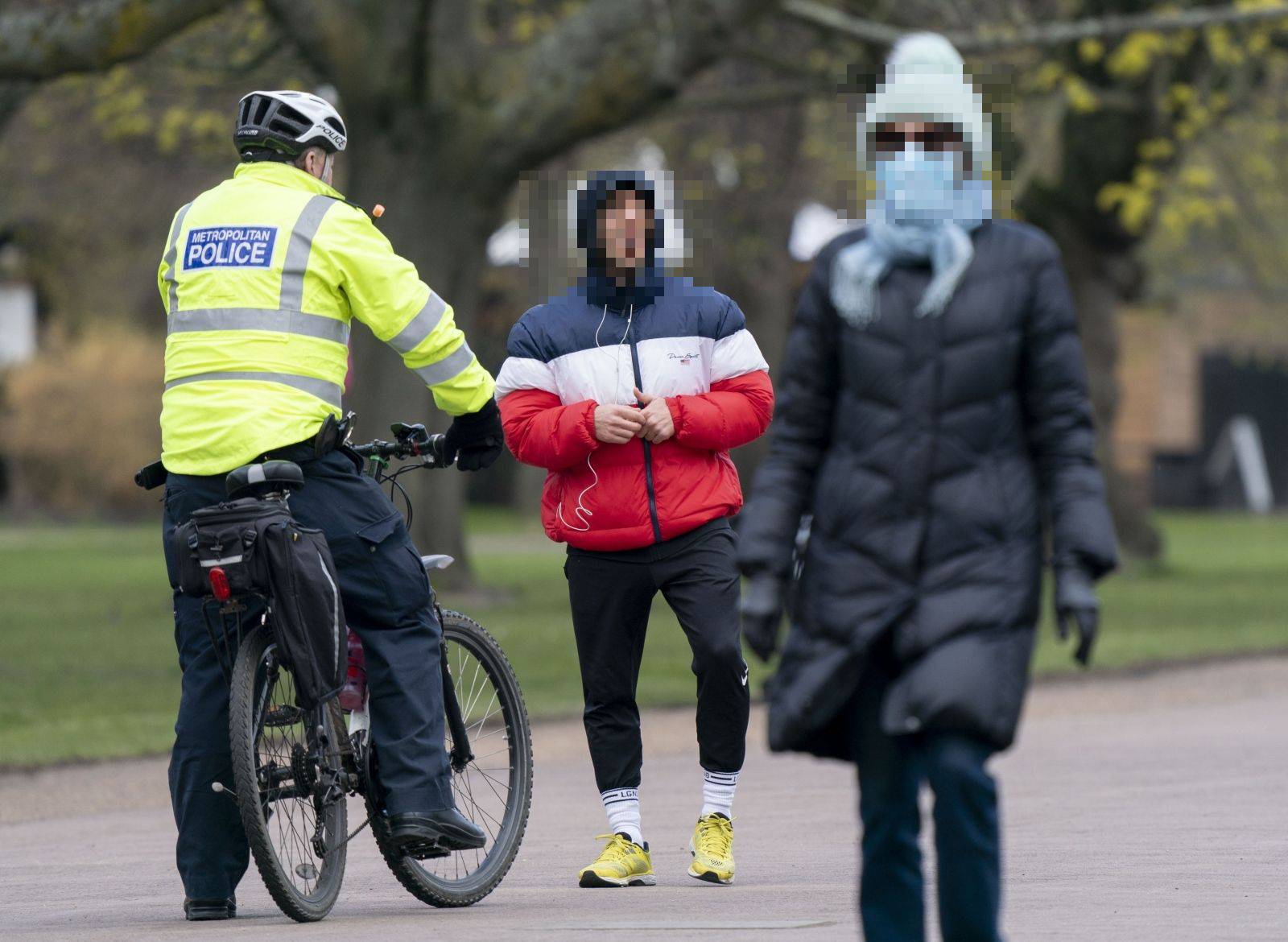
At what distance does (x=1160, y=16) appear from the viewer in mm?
17562

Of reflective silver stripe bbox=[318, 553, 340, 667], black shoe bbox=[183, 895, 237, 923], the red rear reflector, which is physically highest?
the red rear reflector

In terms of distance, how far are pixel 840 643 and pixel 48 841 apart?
4.18 meters

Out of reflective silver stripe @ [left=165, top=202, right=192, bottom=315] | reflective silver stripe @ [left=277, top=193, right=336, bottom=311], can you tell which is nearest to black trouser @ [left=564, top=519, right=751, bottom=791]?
reflective silver stripe @ [left=277, top=193, right=336, bottom=311]

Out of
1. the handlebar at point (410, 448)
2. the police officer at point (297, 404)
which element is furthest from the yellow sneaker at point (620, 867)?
the handlebar at point (410, 448)

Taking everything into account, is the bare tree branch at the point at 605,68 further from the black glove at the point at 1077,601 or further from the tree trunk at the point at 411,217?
the black glove at the point at 1077,601

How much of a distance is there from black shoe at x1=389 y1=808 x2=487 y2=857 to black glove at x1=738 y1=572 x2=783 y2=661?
1654mm

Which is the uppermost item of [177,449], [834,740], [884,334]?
[884,334]

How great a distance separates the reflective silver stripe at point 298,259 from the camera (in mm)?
5855

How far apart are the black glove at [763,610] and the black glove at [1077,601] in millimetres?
514

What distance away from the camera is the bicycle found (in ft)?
18.8

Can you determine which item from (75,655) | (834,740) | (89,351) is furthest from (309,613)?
(89,351)

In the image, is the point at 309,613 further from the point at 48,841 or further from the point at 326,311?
the point at 48,841

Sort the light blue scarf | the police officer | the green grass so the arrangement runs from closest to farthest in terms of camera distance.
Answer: the light blue scarf → the police officer → the green grass

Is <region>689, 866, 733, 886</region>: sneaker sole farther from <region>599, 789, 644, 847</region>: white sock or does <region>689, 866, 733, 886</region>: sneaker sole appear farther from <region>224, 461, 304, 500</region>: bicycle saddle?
<region>224, 461, 304, 500</region>: bicycle saddle
